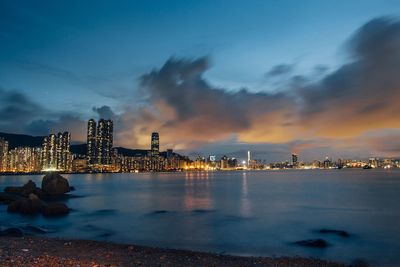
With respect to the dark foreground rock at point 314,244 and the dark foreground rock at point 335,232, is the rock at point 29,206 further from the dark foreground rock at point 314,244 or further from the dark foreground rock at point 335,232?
the dark foreground rock at point 335,232

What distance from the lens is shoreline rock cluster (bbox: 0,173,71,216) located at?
144 ft

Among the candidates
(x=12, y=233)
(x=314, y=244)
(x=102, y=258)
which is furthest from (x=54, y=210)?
(x=314, y=244)

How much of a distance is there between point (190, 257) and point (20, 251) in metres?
8.85

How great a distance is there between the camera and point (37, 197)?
46.8 m

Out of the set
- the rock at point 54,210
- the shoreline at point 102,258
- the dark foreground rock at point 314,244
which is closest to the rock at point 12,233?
the shoreline at point 102,258

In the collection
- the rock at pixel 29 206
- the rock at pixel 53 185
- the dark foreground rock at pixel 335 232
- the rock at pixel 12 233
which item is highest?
the rock at pixel 53 185

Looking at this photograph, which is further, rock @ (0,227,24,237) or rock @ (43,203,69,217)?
rock @ (43,203,69,217)

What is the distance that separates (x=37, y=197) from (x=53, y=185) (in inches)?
1103

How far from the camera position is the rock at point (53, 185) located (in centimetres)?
7269

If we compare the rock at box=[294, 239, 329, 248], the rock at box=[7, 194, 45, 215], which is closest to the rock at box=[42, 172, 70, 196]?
the rock at box=[7, 194, 45, 215]

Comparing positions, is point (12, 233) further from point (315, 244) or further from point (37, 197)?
point (315, 244)

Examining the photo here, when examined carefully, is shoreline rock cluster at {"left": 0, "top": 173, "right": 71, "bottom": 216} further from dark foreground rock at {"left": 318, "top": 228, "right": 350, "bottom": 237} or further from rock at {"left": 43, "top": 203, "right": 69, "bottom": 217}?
dark foreground rock at {"left": 318, "top": 228, "right": 350, "bottom": 237}

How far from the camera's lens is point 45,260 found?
15.5m

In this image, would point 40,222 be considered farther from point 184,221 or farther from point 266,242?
point 266,242
